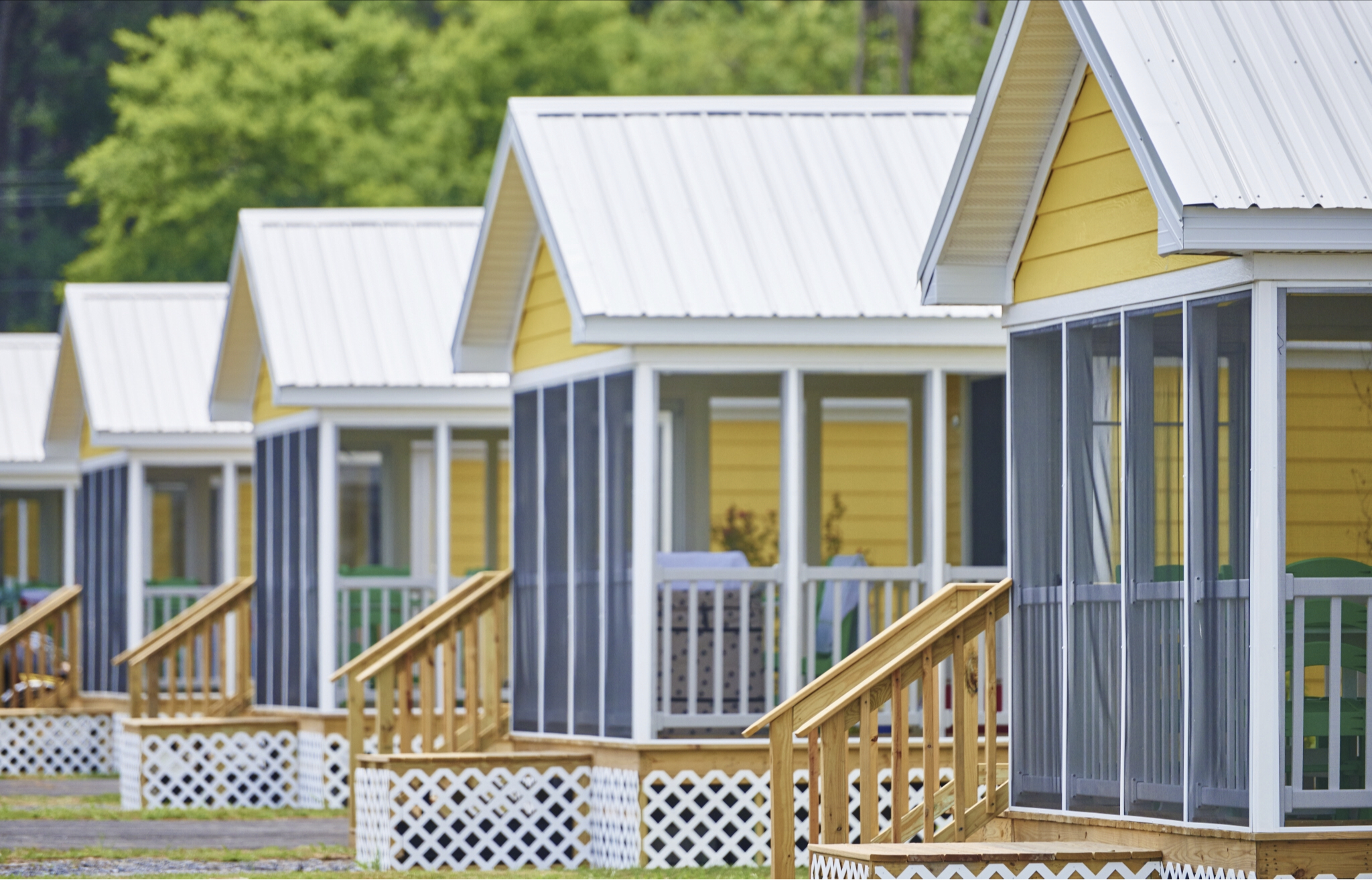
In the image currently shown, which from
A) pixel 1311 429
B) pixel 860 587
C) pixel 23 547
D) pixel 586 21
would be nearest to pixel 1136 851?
pixel 1311 429

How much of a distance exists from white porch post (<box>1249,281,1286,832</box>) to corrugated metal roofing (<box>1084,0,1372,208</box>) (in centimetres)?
43

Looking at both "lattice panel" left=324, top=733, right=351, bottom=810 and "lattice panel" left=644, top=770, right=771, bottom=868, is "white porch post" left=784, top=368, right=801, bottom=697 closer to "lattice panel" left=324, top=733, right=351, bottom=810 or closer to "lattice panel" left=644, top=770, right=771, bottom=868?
"lattice panel" left=644, top=770, right=771, bottom=868

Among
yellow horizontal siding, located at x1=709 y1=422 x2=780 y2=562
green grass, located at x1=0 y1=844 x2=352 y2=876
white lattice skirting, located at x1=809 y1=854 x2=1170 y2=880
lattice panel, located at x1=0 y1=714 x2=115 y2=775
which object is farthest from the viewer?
lattice panel, located at x1=0 y1=714 x2=115 y2=775

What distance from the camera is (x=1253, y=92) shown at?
8.74 m

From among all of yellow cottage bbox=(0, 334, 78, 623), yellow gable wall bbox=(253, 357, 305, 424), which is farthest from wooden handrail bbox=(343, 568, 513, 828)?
yellow cottage bbox=(0, 334, 78, 623)

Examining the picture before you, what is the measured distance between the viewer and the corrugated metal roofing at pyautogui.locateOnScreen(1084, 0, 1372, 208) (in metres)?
8.31

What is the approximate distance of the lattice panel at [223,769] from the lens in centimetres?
1791

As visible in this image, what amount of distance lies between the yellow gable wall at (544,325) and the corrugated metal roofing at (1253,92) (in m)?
5.38

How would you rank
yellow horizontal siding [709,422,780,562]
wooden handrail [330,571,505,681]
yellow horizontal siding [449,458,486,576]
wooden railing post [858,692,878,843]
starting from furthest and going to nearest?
yellow horizontal siding [449,458,486,576]
yellow horizontal siding [709,422,780,562]
wooden handrail [330,571,505,681]
wooden railing post [858,692,878,843]

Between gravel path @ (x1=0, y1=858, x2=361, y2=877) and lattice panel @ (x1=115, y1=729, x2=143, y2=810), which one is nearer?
gravel path @ (x1=0, y1=858, x2=361, y2=877)

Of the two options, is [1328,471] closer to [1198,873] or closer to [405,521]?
[1198,873]

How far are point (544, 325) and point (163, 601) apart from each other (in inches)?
351

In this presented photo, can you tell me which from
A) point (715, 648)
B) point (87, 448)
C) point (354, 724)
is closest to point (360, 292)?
point (354, 724)

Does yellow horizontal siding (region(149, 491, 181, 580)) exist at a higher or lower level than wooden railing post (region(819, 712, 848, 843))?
higher
